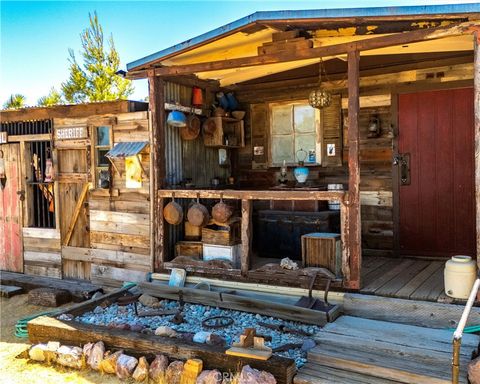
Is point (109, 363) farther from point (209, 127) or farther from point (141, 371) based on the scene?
point (209, 127)

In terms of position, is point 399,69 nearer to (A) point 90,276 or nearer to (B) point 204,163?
(B) point 204,163

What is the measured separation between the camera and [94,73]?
20219 mm

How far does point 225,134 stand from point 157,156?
5.07 feet

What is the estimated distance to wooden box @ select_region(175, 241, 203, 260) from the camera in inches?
254

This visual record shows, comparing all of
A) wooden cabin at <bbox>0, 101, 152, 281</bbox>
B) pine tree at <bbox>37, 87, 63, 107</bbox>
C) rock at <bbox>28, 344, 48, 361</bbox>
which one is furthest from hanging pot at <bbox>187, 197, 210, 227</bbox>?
pine tree at <bbox>37, 87, 63, 107</bbox>

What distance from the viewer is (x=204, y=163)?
24.5ft

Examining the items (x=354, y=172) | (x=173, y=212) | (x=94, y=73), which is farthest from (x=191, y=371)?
(x=94, y=73)

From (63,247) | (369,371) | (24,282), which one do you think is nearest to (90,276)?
(63,247)

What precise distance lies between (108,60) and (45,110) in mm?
13775

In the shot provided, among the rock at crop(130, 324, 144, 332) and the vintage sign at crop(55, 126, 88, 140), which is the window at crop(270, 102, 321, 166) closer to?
the vintage sign at crop(55, 126, 88, 140)

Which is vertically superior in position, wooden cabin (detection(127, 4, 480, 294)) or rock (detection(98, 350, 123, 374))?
wooden cabin (detection(127, 4, 480, 294))

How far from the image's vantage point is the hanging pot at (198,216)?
6113 millimetres

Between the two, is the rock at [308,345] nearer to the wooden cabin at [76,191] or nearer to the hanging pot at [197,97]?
the wooden cabin at [76,191]

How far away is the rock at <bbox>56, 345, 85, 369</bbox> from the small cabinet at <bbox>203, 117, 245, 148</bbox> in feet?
11.7
